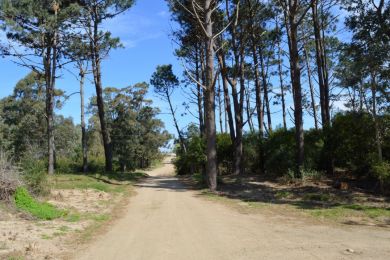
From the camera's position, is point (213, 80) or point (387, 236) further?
point (213, 80)

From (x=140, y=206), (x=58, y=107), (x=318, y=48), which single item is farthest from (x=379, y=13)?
(x=58, y=107)

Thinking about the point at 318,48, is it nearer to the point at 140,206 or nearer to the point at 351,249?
the point at 140,206

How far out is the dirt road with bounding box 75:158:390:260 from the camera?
7258 mm

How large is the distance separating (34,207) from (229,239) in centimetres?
595

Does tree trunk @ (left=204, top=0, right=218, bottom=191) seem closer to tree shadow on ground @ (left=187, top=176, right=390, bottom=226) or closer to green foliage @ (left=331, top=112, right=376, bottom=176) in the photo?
tree shadow on ground @ (left=187, top=176, right=390, bottom=226)

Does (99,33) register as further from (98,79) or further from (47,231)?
(47,231)

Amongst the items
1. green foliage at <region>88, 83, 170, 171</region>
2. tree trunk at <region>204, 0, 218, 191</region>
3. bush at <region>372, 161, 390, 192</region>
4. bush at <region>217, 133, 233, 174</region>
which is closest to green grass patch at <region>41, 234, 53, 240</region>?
bush at <region>372, 161, 390, 192</region>

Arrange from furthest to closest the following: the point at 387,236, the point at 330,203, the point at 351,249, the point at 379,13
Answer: the point at 379,13
the point at 330,203
the point at 387,236
the point at 351,249

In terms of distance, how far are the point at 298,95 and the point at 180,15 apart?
10.9m

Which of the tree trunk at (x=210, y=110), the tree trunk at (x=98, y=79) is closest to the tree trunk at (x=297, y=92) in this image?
the tree trunk at (x=210, y=110)

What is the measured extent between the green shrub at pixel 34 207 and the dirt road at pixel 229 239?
1.77 metres

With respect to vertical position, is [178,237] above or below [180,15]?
below

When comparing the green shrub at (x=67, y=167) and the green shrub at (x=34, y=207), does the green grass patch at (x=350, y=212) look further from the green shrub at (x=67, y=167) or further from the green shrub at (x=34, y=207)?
the green shrub at (x=67, y=167)

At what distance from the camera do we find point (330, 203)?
45.2ft
